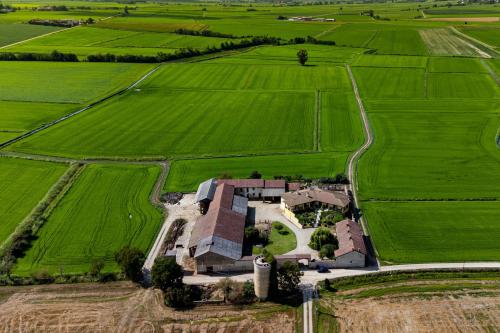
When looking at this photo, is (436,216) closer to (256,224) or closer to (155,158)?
(256,224)

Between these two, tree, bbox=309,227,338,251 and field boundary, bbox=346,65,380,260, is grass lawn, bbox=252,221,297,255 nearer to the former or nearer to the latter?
tree, bbox=309,227,338,251

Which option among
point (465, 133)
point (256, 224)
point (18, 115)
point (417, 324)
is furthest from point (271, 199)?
point (18, 115)

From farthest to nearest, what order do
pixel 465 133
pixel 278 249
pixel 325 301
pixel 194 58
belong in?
pixel 194 58
pixel 465 133
pixel 278 249
pixel 325 301

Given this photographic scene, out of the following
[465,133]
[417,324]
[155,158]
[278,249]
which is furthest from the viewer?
[465,133]

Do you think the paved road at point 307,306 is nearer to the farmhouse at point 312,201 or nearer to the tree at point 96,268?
the farmhouse at point 312,201

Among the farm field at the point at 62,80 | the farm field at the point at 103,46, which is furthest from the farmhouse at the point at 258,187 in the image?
the farm field at the point at 103,46

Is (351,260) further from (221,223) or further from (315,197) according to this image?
(221,223)
